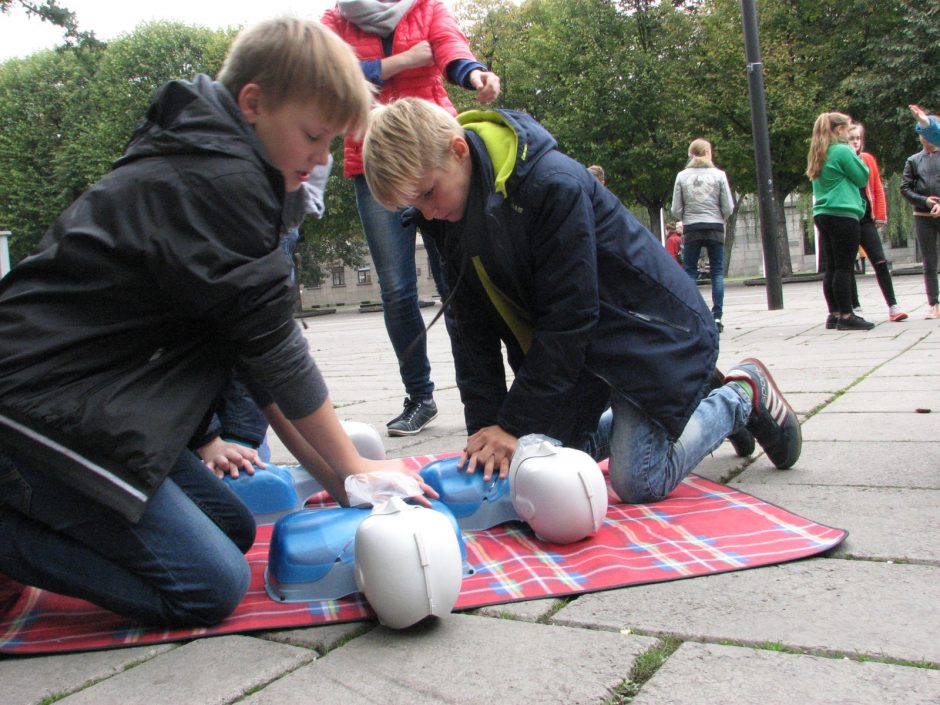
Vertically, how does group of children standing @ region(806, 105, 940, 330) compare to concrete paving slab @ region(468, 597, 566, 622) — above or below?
above

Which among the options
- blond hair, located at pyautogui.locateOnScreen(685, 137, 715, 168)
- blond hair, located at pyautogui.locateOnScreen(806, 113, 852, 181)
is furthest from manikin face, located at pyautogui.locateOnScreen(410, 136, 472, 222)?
blond hair, located at pyautogui.locateOnScreen(685, 137, 715, 168)

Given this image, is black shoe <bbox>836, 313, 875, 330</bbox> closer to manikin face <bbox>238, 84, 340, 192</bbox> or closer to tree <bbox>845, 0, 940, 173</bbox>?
manikin face <bbox>238, 84, 340, 192</bbox>

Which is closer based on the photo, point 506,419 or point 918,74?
point 506,419

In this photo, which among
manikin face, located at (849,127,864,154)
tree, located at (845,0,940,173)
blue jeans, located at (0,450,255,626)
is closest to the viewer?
blue jeans, located at (0,450,255,626)

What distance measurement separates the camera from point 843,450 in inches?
131

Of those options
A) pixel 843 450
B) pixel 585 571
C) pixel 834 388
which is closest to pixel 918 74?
pixel 834 388

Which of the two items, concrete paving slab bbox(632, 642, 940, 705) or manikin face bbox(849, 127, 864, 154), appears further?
manikin face bbox(849, 127, 864, 154)

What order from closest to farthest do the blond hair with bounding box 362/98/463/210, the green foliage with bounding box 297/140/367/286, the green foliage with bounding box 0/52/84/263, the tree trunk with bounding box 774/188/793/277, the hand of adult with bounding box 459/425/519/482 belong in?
the blond hair with bounding box 362/98/463/210
the hand of adult with bounding box 459/425/519/482
the tree trunk with bounding box 774/188/793/277
the green foliage with bounding box 297/140/367/286
the green foliage with bounding box 0/52/84/263

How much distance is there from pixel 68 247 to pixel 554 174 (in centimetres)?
132

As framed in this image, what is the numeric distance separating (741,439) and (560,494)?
1.22 meters

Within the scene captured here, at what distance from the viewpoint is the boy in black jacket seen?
6.16 feet

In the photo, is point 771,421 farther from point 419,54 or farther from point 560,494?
point 419,54

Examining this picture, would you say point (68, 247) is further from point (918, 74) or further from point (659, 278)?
point (918, 74)

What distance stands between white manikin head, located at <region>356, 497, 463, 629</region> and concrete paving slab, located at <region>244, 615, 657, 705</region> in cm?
6
